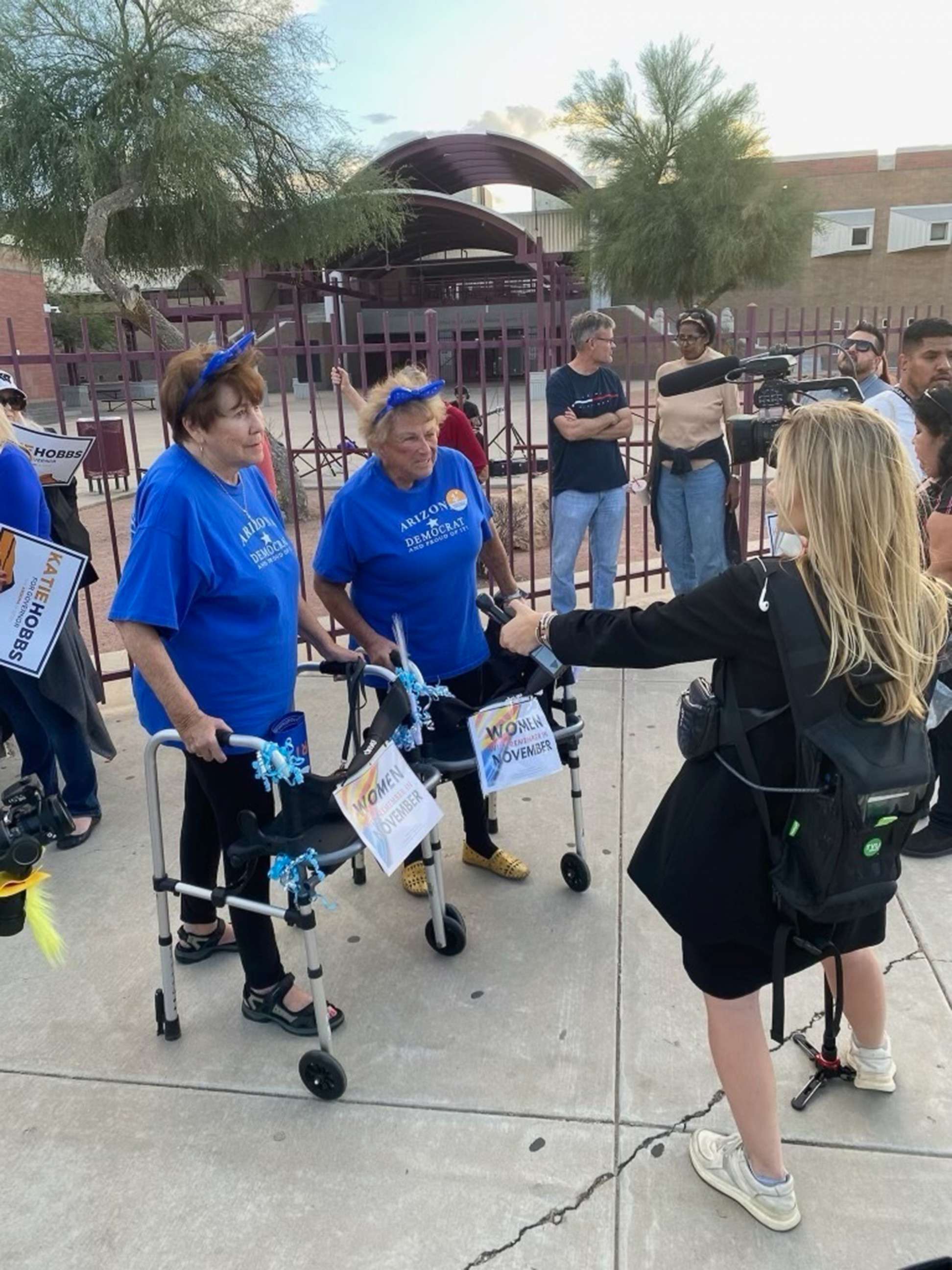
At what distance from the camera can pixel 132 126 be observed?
52.6 ft

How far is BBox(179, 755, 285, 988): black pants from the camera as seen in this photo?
7.79 feet

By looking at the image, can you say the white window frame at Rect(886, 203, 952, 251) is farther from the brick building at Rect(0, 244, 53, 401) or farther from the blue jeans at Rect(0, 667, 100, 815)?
the blue jeans at Rect(0, 667, 100, 815)

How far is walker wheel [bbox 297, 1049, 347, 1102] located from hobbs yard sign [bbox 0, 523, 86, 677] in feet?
5.90

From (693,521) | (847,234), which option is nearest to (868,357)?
(693,521)

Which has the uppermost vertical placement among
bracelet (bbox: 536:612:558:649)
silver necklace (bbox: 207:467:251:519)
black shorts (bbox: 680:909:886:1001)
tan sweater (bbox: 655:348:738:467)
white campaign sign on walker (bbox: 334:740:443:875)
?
silver necklace (bbox: 207:467:251:519)

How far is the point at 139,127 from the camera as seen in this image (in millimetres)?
15922

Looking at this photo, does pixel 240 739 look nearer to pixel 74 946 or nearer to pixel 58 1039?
pixel 58 1039

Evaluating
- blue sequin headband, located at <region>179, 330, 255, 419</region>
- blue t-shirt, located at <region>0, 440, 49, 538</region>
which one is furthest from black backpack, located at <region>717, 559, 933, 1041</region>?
blue t-shirt, located at <region>0, 440, 49, 538</region>

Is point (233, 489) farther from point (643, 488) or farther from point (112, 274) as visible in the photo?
point (112, 274)

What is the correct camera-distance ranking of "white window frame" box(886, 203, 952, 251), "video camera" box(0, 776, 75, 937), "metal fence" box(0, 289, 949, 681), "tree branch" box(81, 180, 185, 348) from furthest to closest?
"white window frame" box(886, 203, 952, 251), "tree branch" box(81, 180, 185, 348), "metal fence" box(0, 289, 949, 681), "video camera" box(0, 776, 75, 937)

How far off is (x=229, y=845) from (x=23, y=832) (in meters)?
0.86

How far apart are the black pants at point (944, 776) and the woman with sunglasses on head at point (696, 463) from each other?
2.01 meters

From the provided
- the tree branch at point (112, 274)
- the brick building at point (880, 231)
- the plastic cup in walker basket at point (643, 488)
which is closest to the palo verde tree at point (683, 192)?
the brick building at point (880, 231)

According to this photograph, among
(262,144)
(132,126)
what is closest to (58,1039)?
(132,126)
